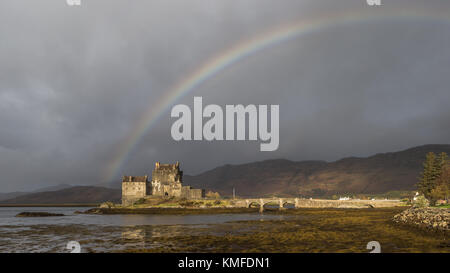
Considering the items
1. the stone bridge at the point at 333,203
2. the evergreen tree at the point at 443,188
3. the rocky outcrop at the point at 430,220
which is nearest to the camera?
the rocky outcrop at the point at 430,220

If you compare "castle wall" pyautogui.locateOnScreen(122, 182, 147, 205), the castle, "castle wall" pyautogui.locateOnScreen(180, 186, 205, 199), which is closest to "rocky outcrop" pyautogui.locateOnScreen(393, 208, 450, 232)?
"castle wall" pyautogui.locateOnScreen(180, 186, 205, 199)

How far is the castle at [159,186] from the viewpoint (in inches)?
5571

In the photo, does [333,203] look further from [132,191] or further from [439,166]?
[132,191]

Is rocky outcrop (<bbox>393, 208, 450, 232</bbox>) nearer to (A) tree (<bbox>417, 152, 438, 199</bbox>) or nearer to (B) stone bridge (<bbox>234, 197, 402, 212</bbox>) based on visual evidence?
(A) tree (<bbox>417, 152, 438, 199</bbox>)

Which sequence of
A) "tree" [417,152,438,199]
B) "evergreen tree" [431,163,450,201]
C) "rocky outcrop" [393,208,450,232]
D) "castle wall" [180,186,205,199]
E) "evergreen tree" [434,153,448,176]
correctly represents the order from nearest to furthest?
1. "rocky outcrop" [393,208,450,232]
2. "evergreen tree" [431,163,450,201]
3. "tree" [417,152,438,199]
4. "evergreen tree" [434,153,448,176]
5. "castle wall" [180,186,205,199]

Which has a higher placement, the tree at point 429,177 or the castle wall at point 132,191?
the tree at point 429,177

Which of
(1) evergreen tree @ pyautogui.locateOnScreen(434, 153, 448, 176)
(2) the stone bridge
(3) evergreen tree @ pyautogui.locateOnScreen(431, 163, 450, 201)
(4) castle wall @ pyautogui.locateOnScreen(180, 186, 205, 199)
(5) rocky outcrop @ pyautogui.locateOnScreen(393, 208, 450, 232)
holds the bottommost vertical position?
(2) the stone bridge

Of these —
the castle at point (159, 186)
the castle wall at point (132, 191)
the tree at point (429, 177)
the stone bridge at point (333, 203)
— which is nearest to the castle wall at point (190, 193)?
the castle at point (159, 186)

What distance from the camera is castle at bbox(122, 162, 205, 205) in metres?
142

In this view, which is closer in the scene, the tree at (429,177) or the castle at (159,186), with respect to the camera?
the tree at (429,177)

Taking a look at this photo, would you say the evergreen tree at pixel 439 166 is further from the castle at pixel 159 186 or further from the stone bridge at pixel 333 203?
the castle at pixel 159 186
